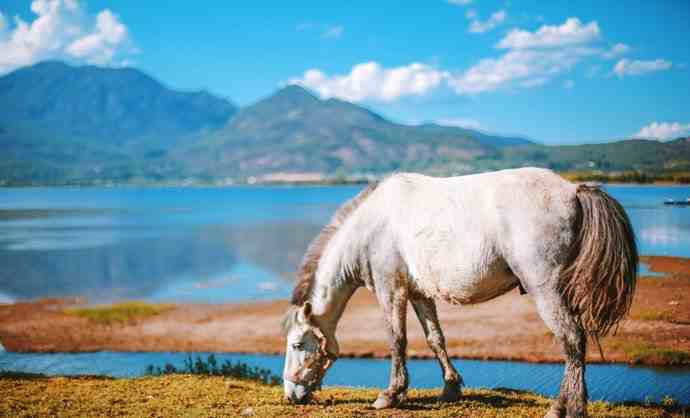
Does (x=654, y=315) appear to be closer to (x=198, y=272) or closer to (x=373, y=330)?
(x=373, y=330)

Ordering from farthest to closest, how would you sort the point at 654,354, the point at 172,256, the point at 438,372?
the point at 172,256
the point at 438,372
the point at 654,354

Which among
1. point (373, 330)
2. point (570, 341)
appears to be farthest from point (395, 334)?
point (373, 330)

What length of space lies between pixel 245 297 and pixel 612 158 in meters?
23.5

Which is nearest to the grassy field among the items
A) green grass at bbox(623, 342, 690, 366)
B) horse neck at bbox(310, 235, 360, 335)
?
horse neck at bbox(310, 235, 360, 335)

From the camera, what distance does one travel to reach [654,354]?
1584 centimetres

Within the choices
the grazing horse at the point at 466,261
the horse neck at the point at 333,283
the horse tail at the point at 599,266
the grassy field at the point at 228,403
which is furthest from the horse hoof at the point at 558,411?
the horse neck at the point at 333,283

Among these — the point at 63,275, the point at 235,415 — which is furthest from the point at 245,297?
the point at 235,415

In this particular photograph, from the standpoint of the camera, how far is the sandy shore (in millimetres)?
16141

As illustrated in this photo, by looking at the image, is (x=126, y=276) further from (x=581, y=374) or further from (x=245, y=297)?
(x=581, y=374)

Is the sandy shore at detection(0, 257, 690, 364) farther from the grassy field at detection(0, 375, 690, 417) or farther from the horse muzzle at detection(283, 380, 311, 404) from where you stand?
the horse muzzle at detection(283, 380, 311, 404)

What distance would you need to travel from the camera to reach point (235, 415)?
7859 mm

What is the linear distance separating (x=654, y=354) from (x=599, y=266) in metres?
11.9

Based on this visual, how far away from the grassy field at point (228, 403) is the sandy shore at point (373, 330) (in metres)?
7.42

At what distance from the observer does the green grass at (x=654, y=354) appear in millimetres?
15203
